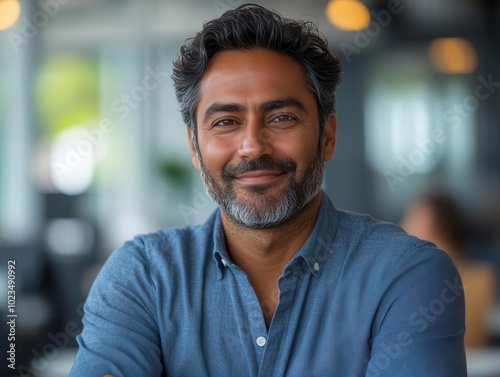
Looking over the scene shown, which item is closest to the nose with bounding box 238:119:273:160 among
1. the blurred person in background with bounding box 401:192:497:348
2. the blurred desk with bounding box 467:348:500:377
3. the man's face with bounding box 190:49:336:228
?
the man's face with bounding box 190:49:336:228

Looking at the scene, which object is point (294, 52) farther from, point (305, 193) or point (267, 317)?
point (267, 317)

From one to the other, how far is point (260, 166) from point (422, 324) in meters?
0.45

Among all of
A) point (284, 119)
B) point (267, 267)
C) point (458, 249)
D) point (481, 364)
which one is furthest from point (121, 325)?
point (458, 249)

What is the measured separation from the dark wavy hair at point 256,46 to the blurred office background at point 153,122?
100 inches

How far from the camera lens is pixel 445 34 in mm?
4211

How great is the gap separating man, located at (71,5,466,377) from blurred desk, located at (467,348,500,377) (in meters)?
Result: 1.44

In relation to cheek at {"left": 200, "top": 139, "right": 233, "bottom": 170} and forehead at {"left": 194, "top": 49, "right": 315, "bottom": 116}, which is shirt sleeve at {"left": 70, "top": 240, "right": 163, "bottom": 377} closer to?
cheek at {"left": 200, "top": 139, "right": 233, "bottom": 170}

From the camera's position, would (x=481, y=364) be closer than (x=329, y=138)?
No

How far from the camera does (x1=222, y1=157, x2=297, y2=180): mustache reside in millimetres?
1492

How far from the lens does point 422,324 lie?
135 centimetres

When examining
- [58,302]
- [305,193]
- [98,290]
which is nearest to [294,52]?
[305,193]

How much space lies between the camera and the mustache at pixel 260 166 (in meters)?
1.49

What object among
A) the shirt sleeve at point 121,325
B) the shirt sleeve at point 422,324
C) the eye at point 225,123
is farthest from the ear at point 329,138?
the shirt sleeve at point 121,325

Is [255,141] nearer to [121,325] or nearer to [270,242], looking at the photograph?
[270,242]
